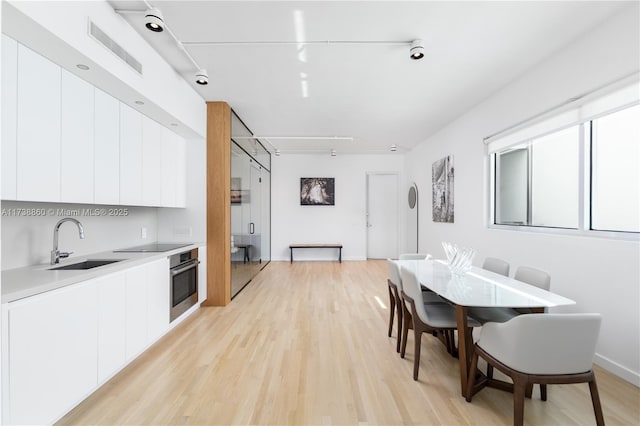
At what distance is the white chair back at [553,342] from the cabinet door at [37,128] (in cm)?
302

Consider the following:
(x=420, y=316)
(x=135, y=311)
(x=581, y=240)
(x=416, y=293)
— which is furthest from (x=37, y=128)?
(x=581, y=240)

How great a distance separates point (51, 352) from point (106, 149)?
1.59 metres

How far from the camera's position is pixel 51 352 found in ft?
5.11

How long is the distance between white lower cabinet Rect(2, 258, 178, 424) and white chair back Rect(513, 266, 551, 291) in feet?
11.0

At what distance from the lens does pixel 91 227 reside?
263 centimetres

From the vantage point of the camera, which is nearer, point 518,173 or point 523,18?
point 523,18

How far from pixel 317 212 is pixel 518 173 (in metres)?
4.80

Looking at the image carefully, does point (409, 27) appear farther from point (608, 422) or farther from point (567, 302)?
point (608, 422)

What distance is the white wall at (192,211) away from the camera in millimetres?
3762

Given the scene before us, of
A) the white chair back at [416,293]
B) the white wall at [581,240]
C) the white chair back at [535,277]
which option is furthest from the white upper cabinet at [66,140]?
the white wall at [581,240]

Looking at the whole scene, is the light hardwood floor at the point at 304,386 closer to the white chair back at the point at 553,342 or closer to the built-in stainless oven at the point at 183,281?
the built-in stainless oven at the point at 183,281

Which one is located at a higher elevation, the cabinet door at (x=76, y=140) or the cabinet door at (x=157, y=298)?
the cabinet door at (x=76, y=140)

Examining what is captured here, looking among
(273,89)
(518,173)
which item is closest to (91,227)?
(273,89)

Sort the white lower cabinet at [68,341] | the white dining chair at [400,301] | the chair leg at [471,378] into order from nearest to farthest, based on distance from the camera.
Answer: the white lower cabinet at [68,341]
the chair leg at [471,378]
the white dining chair at [400,301]
